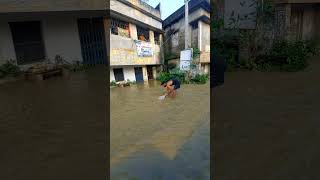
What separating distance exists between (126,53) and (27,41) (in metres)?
11.6

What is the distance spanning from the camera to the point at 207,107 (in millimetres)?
1447

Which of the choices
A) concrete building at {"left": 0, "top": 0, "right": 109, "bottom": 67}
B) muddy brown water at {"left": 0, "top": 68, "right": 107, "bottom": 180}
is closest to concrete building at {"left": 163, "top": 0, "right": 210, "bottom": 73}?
muddy brown water at {"left": 0, "top": 68, "right": 107, "bottom": 180}

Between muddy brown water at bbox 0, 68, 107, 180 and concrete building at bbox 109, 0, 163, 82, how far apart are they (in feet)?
2.14

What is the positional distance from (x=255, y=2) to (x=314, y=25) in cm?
554

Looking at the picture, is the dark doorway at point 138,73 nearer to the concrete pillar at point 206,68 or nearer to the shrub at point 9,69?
the concrete pillar at point 206,68

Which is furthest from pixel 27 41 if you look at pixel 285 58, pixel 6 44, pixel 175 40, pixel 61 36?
pixel 175 40

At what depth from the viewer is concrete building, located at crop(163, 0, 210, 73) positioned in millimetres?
1274

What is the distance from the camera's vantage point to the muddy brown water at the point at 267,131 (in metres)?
3.63

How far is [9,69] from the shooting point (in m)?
10.9

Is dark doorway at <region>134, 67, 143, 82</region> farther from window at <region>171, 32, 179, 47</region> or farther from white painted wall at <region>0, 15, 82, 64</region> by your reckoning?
white painted wall at <region>0, 15, 82, 64</region>

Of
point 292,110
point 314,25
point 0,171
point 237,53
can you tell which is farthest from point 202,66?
point 314,25

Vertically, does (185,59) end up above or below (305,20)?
below

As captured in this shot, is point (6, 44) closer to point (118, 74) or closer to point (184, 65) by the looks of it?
point (118, 74)

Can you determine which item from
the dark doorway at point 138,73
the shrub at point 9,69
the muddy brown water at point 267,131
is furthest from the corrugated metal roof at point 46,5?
the dark doorway at point 138,73
